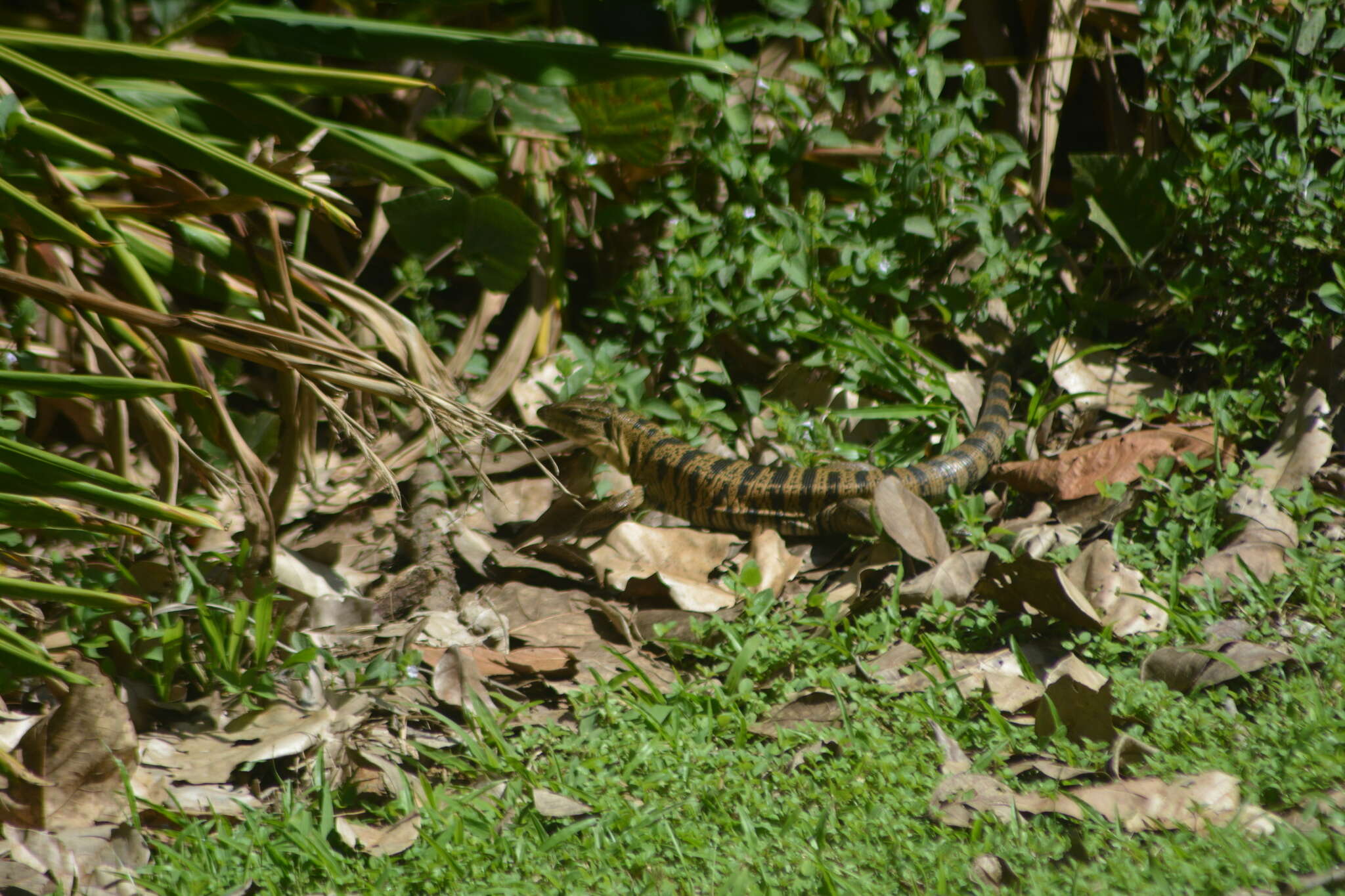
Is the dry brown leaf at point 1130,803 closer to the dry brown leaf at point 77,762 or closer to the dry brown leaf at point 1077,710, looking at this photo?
the dry brown leaf at point 1077,710

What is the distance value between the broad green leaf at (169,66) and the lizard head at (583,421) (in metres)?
2.14

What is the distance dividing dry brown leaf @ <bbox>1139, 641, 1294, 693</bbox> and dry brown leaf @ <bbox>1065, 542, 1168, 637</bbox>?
0.24m

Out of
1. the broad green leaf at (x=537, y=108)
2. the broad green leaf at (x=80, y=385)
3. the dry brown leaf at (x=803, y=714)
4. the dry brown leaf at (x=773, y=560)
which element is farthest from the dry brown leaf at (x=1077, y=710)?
the broad green leaf at (x=537, y=108)

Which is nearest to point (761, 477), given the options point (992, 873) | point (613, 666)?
point (613, 666)

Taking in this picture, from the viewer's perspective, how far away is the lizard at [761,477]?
488 centimetres

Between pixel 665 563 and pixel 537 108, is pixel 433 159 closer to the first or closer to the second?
pixel 537 108

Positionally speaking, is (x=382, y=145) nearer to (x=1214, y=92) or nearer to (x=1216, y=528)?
(x=1216, y=528)

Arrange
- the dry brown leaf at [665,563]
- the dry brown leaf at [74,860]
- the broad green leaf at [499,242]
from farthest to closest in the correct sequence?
the broad green leaf at [499,242] < the dry brown leaf at [665,563] < the dry brown leaf at [74,860]

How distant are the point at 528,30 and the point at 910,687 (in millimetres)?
3659

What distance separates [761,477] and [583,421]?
38.2 inches

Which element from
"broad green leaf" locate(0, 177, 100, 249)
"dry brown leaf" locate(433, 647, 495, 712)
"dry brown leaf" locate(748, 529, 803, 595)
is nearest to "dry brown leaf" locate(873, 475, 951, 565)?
"dry brown leaf" locate(748, 529, 803, 595)

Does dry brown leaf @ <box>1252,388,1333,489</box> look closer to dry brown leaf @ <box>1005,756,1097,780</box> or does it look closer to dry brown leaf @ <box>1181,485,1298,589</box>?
dry brown leaf @ <box>1181,485,1298,589</box>

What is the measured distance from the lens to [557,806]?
9.83 feet

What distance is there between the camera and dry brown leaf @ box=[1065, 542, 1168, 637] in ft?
11.8
